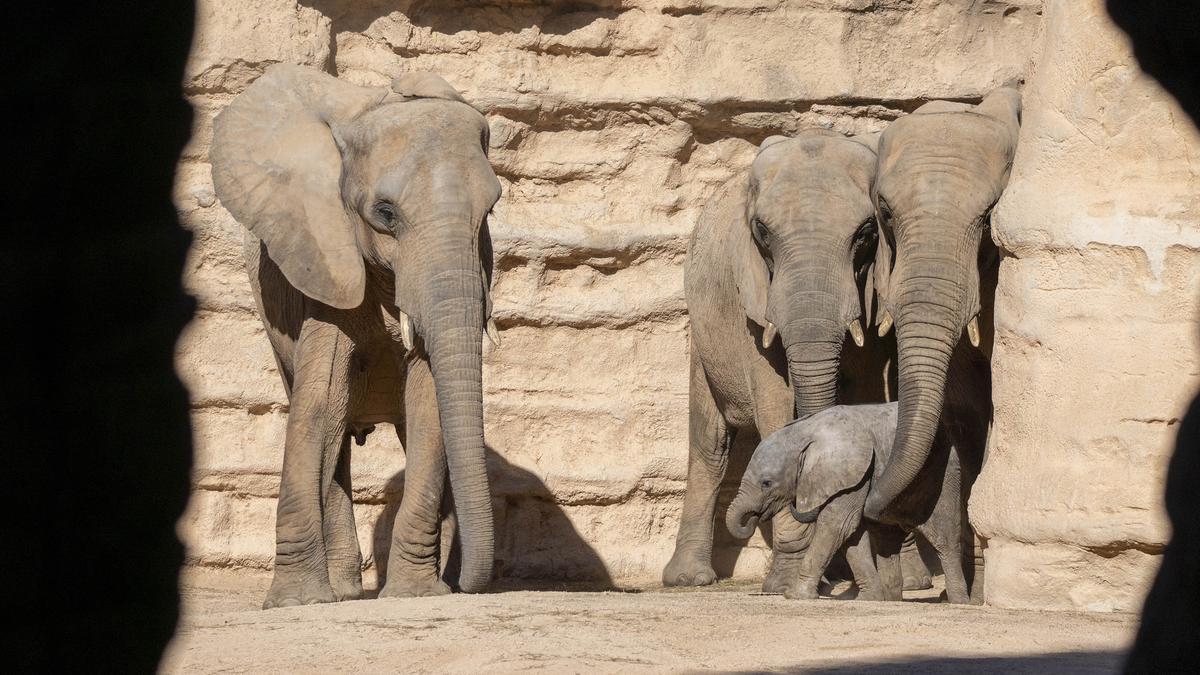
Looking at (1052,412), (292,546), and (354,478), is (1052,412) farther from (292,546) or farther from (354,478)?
(354,478)

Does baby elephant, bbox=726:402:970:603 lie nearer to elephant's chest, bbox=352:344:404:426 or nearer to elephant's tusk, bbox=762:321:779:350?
elephant's tusk, bbox=762:321:779:350

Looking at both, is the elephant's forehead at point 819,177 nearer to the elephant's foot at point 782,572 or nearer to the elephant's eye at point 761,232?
the elephant's eye at point 761,232

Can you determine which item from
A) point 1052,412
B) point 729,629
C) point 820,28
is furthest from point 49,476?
point 820,28

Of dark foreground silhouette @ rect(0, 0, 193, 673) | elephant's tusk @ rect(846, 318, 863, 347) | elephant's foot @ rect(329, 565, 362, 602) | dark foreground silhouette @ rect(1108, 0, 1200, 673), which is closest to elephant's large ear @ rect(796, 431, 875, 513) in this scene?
elephant's tusk @ rect(846, 318, 863, 347)

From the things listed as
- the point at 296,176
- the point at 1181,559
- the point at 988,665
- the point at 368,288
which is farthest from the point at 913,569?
the point at 1181,559

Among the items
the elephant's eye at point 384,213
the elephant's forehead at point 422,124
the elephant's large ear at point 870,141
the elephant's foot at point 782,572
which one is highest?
the elephant's large ear at point 870,141

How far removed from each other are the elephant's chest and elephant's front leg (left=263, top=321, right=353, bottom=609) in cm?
14

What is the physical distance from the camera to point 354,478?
38.3 feet

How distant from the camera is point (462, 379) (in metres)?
8.59

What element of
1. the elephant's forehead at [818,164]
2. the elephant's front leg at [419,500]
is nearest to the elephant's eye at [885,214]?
the elephant's forehead at [818,164]

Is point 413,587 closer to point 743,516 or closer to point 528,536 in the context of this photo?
point 743,516

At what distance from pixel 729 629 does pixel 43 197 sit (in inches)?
183

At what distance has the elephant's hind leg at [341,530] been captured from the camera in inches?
370

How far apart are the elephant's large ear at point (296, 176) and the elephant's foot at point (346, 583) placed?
4.40 ft
